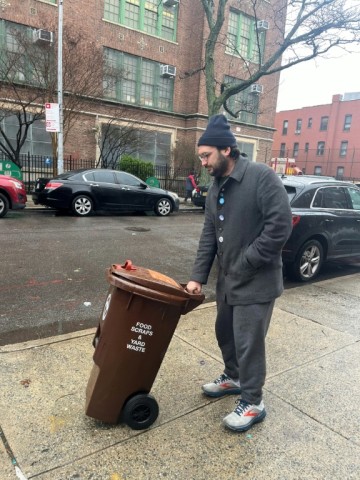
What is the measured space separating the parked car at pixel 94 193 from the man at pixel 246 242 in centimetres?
961

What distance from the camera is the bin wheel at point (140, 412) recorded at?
2400 mm

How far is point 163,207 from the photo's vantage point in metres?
13.5

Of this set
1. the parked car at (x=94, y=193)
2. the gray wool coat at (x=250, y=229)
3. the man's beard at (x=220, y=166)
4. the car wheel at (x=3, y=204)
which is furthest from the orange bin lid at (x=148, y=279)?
the parked car at (x=94, y=193)

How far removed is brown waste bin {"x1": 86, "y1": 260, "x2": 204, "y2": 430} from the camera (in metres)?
2.18

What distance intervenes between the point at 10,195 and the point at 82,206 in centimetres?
213

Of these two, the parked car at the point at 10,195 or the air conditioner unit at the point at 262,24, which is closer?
the parked car at the point at 10,195

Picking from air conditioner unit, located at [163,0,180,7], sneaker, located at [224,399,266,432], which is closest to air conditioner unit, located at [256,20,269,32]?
air conditioner unit, located at [163,0,180,7]

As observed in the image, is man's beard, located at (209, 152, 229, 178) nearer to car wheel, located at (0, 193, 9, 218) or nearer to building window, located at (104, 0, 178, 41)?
car wheel, located at (0, 193, 9, 218)

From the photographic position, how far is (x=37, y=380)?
9.62 feet

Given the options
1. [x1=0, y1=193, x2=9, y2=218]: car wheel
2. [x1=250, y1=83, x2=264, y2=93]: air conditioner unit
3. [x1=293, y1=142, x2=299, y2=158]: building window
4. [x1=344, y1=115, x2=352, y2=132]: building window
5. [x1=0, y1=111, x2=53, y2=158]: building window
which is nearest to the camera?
[x1=0, y1=193, x2=9, y2=218]: car wheel

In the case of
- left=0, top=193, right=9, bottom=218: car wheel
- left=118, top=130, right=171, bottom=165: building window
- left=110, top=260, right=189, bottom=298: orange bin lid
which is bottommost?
left=0, top=193, right=9, bottom=218: car wheel

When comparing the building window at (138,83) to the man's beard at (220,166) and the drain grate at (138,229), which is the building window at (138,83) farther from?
the man's beard at (220,166)

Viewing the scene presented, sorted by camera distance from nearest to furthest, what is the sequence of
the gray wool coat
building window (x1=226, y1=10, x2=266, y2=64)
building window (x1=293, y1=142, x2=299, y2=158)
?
the gray wool coat, building window (x1=226, y1=10, x2=266, y2=64), building window (x1=293, y1=142, x2=299, y2=158)

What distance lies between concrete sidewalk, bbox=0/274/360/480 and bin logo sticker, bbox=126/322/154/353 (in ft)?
1.92
